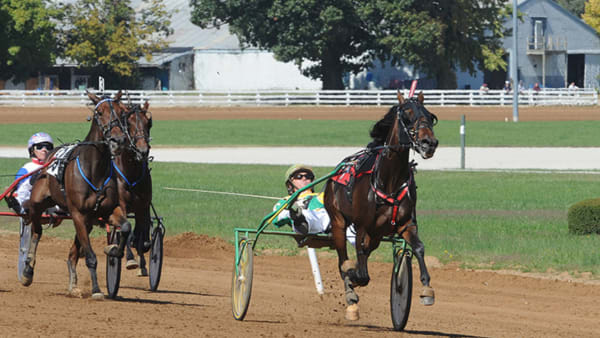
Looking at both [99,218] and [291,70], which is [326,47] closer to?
[291,70]

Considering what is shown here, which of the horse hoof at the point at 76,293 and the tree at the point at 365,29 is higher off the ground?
the tree at the point at 365,29

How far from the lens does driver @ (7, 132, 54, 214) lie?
12.1 metres

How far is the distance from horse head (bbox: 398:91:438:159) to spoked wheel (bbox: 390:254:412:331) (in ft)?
3.43

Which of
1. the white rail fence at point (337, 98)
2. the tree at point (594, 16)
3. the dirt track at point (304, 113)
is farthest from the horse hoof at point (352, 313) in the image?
the tree at point (594, 16)

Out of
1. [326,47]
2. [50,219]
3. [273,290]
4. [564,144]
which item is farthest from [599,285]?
[326,47]

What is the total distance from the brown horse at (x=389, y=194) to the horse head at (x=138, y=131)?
2.28 metres

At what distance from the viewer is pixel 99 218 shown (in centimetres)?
1088

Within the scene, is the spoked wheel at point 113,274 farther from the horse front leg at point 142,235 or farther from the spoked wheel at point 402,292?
the spoked wheel at point 402,292

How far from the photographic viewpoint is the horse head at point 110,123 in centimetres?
995

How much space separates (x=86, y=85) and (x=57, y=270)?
65687 millimetres

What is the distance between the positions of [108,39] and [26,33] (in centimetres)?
636

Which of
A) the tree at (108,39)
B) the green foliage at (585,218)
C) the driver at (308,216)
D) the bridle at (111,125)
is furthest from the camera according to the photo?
the tree at (108,39)

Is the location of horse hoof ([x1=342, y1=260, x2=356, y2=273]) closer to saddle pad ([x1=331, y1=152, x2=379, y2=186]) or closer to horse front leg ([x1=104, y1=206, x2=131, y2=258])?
saddle pad ([x1=331, y1=152, x2=379, y2=186])

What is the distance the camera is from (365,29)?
6794cm
